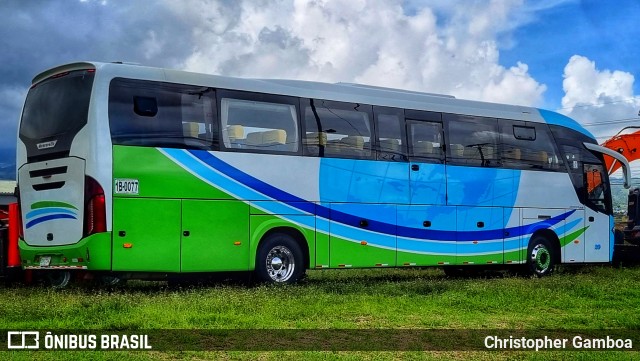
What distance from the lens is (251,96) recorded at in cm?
1580

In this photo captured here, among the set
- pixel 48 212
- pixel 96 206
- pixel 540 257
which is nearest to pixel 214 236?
pixel 96 206

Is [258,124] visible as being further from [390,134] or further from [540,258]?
[540,258]

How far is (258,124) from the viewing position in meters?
15.8

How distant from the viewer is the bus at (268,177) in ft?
46.0

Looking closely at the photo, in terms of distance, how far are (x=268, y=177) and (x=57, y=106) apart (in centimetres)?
389

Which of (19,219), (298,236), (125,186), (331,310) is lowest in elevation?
(331,310)

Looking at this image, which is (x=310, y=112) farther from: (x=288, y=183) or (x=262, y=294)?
(x=262, y=294)

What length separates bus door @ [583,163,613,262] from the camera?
2230cm

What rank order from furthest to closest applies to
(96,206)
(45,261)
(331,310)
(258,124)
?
(258,124) < (45,261) < (96,206) < (331,310)

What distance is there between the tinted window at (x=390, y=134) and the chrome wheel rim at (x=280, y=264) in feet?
9.77

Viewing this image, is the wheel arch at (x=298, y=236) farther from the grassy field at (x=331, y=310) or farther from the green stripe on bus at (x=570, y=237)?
the green stripe on bus at (x=570, y=237)

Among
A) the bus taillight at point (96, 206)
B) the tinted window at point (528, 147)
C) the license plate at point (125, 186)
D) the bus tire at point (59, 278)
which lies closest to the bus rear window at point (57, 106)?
the bus taillight at point (96, 206)

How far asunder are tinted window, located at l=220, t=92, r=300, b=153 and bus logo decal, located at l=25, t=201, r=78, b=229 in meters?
2.87

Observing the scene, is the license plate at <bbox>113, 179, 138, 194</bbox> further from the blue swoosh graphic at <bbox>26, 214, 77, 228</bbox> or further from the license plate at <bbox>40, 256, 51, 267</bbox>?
the license plate at <bbox>40, 256, 51, 267</bbox>
